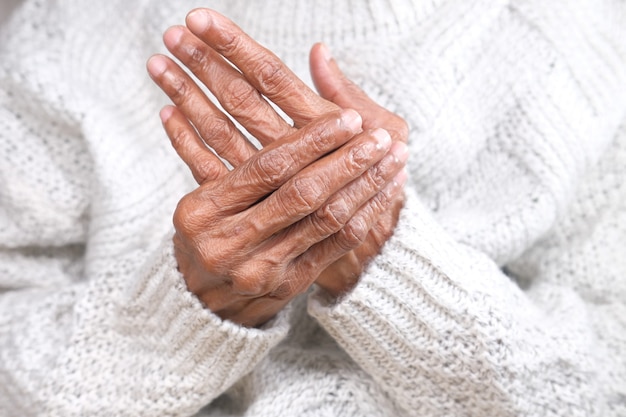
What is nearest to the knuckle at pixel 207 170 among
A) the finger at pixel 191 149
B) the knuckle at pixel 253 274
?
the finger at pixel 191 149

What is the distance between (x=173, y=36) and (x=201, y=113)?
0.08m

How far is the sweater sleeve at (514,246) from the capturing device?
0.71 metres

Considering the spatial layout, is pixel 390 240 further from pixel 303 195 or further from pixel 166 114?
pixel 166 114

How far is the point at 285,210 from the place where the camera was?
61cm

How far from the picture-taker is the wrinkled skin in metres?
0.61

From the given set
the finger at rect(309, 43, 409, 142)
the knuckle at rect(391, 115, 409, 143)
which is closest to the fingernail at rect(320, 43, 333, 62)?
the finger at rect(309, 43, 409, 142)

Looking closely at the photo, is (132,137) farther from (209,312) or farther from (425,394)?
(425,394)

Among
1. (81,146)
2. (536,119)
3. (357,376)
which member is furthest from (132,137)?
(536,119)

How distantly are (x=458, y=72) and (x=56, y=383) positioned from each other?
658 mm

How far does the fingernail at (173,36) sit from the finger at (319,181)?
0.65ft

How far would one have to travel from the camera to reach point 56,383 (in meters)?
0.77

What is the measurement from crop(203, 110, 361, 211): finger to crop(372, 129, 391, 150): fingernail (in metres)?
0.02

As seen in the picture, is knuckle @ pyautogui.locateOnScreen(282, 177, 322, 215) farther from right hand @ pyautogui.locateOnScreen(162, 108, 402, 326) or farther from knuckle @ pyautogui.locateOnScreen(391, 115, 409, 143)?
knuckle @ pyautogui.locateOnScreen(391, 115, 409, 143)

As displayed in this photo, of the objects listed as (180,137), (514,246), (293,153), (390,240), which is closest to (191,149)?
(180,137)
